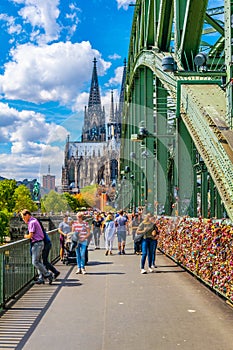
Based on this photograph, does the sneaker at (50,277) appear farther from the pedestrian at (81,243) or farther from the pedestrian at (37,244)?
the pedestrian at (81,243)

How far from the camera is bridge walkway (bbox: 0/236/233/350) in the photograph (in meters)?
6.26

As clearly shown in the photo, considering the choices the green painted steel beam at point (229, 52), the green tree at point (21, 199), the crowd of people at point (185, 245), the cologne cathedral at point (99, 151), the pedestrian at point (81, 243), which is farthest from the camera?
the green tree at point (21, 199)

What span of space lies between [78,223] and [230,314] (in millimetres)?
6647

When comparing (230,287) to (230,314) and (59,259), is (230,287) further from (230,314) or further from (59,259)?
(59,259)

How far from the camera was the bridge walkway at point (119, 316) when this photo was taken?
246 inches

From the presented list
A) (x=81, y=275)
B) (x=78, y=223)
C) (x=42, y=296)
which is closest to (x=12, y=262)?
(x=42, y=296)

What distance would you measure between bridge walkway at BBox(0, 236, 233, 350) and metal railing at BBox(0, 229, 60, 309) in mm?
218

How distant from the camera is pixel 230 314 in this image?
785cm

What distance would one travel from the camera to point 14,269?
950 cm

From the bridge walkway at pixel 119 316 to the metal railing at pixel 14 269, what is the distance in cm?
22

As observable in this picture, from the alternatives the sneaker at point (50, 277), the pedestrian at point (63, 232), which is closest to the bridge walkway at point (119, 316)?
the sneaker at point (50, 277)

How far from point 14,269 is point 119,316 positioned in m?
2.65

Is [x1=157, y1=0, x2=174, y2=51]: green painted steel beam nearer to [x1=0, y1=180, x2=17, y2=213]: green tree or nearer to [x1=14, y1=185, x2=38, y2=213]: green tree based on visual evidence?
[x1=0, y1=180, x2=17, y2=213]: green tree

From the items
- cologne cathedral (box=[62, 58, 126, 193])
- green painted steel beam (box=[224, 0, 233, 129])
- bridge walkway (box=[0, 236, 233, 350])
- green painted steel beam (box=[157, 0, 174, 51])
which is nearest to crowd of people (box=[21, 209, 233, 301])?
bridge walkway (box=[0, 236, 233, 350])
